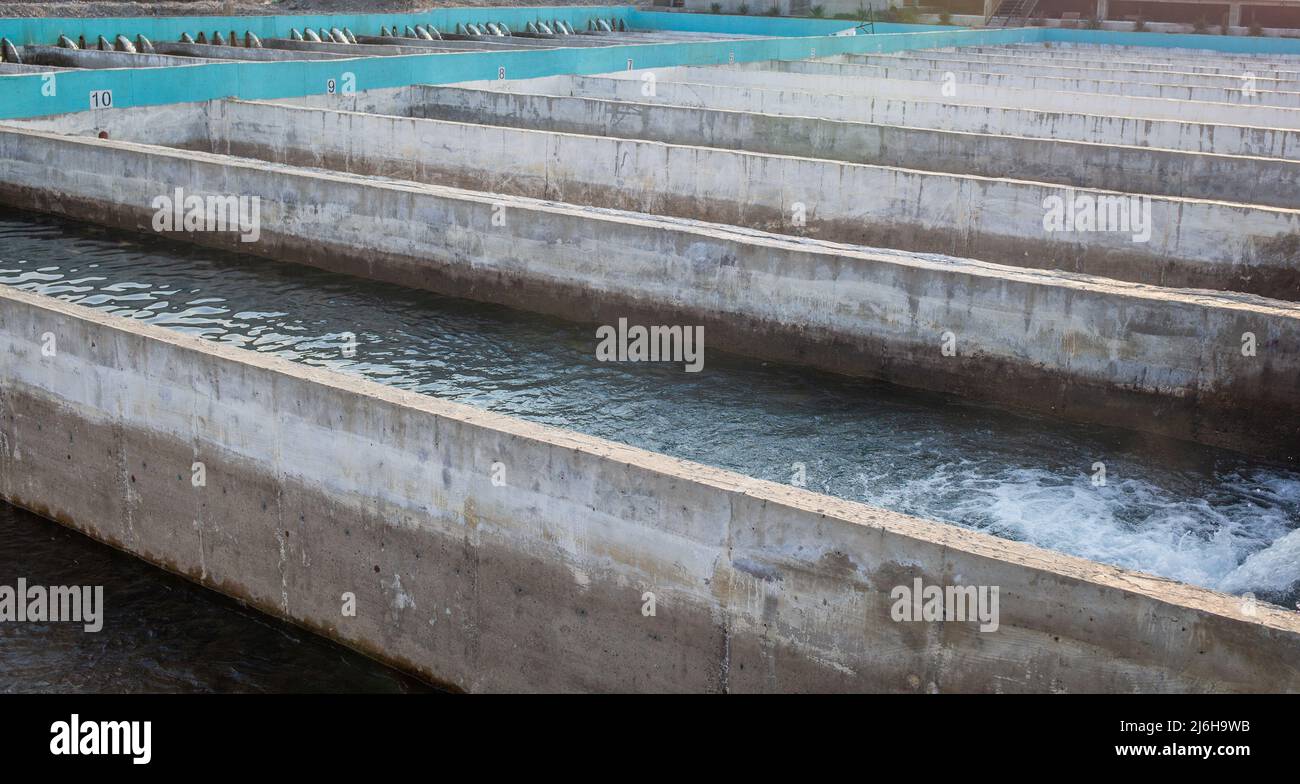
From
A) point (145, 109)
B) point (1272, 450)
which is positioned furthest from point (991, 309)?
point (145, 109)

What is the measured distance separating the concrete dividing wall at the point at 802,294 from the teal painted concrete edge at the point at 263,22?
10.3 meters

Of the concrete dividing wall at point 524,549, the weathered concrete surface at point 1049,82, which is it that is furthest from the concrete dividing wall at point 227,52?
the concrete dividing wall at point 524,549

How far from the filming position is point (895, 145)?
17906 millimetres

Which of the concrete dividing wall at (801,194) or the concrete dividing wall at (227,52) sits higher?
the concrete dividing wall at (227,52)

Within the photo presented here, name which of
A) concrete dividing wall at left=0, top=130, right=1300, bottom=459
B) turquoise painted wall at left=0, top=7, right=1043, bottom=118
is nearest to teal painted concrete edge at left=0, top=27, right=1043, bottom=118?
turquoise painted wall at left=0, top=7, right=1043, bottom=118

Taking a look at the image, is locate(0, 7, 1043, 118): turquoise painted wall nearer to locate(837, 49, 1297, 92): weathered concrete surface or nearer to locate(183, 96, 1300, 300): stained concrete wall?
locate(183, 96, 1300, 300): stained concrete wall

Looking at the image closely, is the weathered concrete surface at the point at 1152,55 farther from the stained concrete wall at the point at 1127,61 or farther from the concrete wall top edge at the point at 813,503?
the concrete wall top edge at the point at 813,503

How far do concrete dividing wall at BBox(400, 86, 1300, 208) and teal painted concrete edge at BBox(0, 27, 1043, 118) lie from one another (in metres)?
0.86

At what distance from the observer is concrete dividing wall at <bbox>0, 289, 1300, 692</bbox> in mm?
5535

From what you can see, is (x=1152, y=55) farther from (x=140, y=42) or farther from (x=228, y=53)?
(x=140, y=42)

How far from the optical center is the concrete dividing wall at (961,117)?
17.8m

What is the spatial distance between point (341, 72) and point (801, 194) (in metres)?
8.79

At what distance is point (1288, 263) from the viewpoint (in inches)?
501
